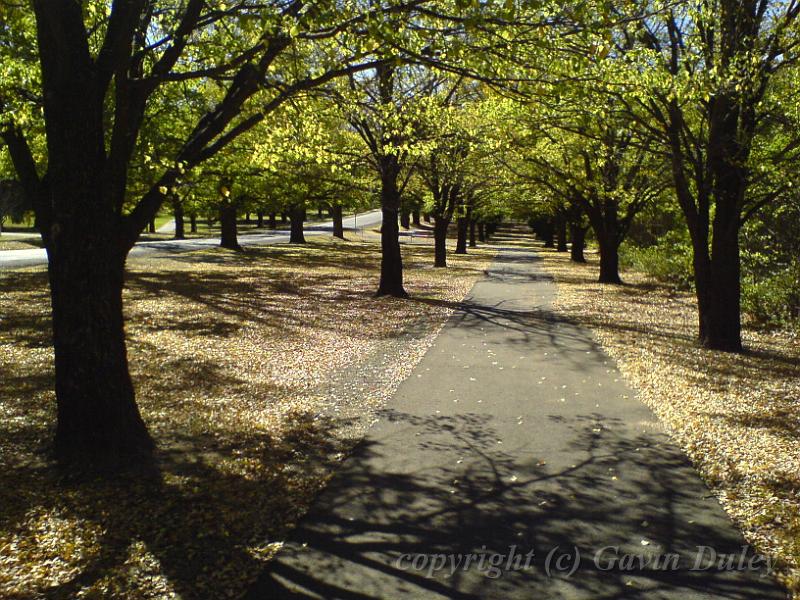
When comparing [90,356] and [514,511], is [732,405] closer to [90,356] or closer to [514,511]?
[514,511]

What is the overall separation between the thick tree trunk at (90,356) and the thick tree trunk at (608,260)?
21.5 metres

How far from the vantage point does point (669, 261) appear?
23.1m

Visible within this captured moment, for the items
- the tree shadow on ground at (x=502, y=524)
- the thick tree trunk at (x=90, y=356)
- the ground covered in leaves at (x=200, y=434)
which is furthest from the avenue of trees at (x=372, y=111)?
the tree shadow on ground at (x=502, y=524)

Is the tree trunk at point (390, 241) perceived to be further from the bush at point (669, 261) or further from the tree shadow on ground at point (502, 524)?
the tree shadow on ground at point (502, 524)

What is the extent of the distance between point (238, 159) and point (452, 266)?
13.6 metres

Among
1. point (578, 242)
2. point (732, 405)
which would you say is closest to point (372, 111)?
point (732, 405)

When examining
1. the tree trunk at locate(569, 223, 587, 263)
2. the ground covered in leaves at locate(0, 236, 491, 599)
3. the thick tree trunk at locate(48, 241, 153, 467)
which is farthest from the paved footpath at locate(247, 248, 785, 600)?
the tree trunk at locate(569, 223, 587, 263)

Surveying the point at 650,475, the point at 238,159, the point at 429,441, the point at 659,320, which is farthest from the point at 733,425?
the point at 238,159

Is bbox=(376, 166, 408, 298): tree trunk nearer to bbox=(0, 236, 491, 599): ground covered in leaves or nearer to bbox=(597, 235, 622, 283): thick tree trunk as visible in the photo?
bbox=(0, 236, 491, 599): ground covered in leaves

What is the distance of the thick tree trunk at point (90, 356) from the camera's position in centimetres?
564

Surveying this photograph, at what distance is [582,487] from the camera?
5676mm

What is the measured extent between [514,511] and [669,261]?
2004 cm

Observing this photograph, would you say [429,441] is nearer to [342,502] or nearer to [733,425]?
[342,502]

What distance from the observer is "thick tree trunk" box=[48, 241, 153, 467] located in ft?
18.5
